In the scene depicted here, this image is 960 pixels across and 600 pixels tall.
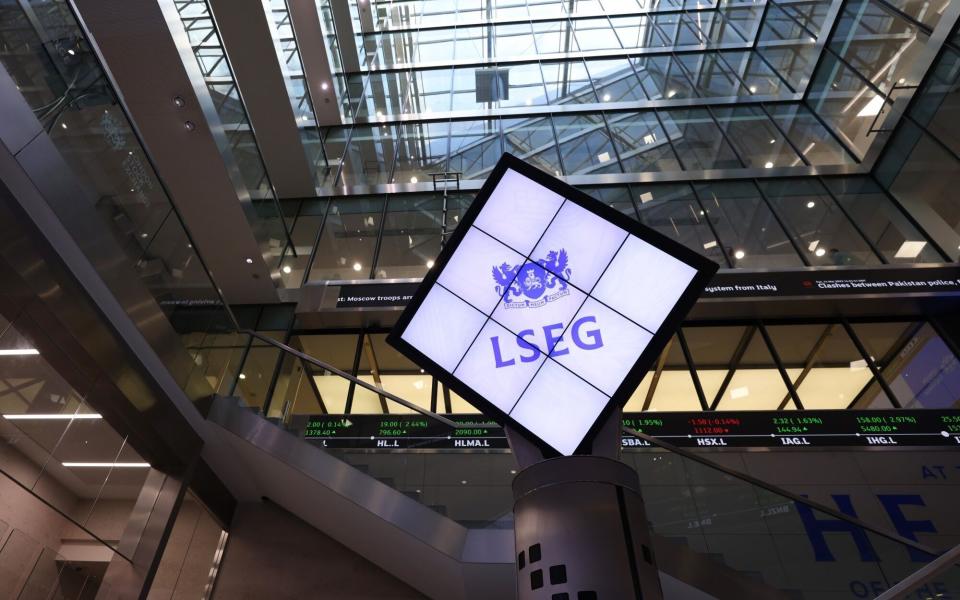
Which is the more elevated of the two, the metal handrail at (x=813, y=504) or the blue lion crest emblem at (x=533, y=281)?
the blue lion crest emblem at (x=533, y=281)

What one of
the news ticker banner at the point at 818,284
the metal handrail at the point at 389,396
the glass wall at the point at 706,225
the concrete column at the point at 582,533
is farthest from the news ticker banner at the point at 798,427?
the concrete column at the point at 582,533

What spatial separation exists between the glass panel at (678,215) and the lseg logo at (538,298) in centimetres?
1157

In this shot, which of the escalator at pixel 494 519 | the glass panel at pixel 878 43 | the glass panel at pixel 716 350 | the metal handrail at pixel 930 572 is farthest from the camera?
the glass panel at pixel 878 43

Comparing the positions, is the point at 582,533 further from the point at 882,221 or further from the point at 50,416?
the point at 882,221

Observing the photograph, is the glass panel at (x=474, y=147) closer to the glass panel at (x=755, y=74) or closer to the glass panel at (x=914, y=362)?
the glass panel at (x=755, y=74)

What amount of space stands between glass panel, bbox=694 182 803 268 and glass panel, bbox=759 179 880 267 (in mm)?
356

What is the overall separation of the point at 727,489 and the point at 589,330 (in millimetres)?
3446

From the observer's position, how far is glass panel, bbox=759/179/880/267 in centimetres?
1372

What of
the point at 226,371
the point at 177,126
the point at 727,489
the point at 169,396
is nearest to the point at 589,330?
the point at 727,489

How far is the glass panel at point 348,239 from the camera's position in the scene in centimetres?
1473

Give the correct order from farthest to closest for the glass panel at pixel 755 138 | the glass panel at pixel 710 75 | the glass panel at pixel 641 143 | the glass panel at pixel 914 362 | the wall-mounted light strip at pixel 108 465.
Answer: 1. the glass panel at pixel 710 75
2. the glass panel at pixel 641 143
3. the glass panel at pixel 755 138
4. the glass panel at pixel 914 362
5. the wall-mounted light strip at pixel 108 465

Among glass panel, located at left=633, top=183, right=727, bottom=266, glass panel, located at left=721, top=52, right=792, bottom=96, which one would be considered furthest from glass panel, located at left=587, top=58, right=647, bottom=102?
glass panel, located at left=633, top=183, right=727, bottom=266

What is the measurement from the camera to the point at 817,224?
14.7 metres

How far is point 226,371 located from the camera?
8.84m
